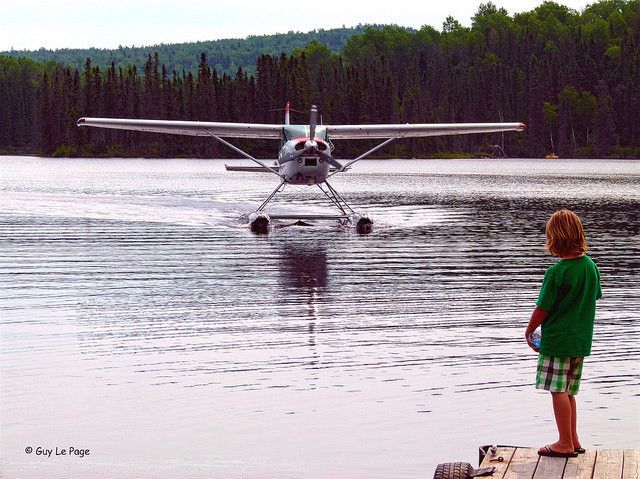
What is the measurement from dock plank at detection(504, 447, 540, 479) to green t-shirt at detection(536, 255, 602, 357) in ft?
1.48

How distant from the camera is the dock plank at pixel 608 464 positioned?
4.48m

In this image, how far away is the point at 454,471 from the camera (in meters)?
4.50

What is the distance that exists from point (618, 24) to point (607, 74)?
15801 millimetres

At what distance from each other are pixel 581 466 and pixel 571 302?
27.9 inches

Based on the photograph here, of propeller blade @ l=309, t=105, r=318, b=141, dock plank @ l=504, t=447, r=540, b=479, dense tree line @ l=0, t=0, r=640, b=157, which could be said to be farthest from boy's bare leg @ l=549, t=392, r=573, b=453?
dense tree line @ l=0, t=0, r=640, b=157

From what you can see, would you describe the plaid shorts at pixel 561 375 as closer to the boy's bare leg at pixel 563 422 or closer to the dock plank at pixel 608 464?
the boy's bare leg at pixel 563 422

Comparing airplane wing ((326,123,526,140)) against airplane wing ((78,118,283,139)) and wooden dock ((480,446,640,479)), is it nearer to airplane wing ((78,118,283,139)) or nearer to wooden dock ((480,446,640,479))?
airplane wing ((78,118,283,139))

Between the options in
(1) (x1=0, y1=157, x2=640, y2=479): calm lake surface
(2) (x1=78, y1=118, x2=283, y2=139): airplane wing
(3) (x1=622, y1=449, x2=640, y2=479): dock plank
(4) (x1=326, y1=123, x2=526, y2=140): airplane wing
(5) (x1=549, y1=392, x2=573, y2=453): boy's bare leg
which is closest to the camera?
(3) (x1=622, y1=449, x2=640, y2=479): dock plank

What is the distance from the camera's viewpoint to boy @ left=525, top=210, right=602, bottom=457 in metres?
4.83

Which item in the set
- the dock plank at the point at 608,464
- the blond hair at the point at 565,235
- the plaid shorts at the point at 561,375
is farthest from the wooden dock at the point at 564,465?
the blond hair at the point at 565,235

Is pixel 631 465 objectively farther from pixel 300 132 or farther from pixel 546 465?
pixel 300 132

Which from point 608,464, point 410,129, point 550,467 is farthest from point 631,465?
point 410,129

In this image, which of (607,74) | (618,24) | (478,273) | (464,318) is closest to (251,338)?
(464,318)

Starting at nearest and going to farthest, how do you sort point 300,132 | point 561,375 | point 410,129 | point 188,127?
point 561,375 → point 300,132 → point 188,127 → point 410,129
